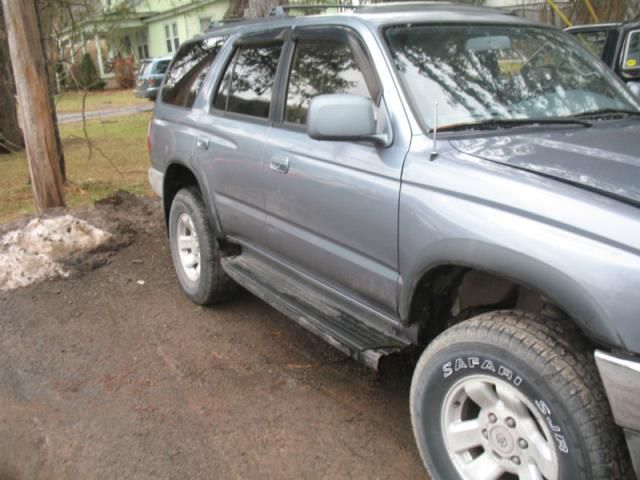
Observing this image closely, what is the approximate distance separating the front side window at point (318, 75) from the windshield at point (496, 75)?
0.85 feet

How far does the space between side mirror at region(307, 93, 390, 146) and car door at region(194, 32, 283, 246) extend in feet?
3.06

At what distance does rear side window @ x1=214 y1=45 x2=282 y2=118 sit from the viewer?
12.8 feet

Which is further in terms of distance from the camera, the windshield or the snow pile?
the snow pile

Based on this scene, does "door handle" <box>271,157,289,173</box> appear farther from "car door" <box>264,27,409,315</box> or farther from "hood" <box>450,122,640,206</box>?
"hood" <box>450,122,640,206</box>

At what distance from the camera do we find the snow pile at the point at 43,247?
18.0 ft

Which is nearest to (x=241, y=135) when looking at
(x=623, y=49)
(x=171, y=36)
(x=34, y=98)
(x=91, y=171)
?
(x=34, y=98)

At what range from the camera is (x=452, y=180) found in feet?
8.46

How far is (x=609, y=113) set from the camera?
328 cm

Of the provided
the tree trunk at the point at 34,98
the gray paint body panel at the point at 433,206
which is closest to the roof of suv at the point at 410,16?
the gray paint body panel at the point at 433,206

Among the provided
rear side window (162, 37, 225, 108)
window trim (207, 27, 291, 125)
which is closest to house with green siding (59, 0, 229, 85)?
rear side window (162, 37, 225, 108)

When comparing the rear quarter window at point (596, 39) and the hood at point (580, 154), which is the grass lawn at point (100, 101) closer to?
the rear quarter window at point (596, 39)

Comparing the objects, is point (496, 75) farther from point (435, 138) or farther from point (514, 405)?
point (514, 405)

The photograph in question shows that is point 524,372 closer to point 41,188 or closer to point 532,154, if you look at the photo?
point 532,154

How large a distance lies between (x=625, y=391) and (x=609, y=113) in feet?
5.78
